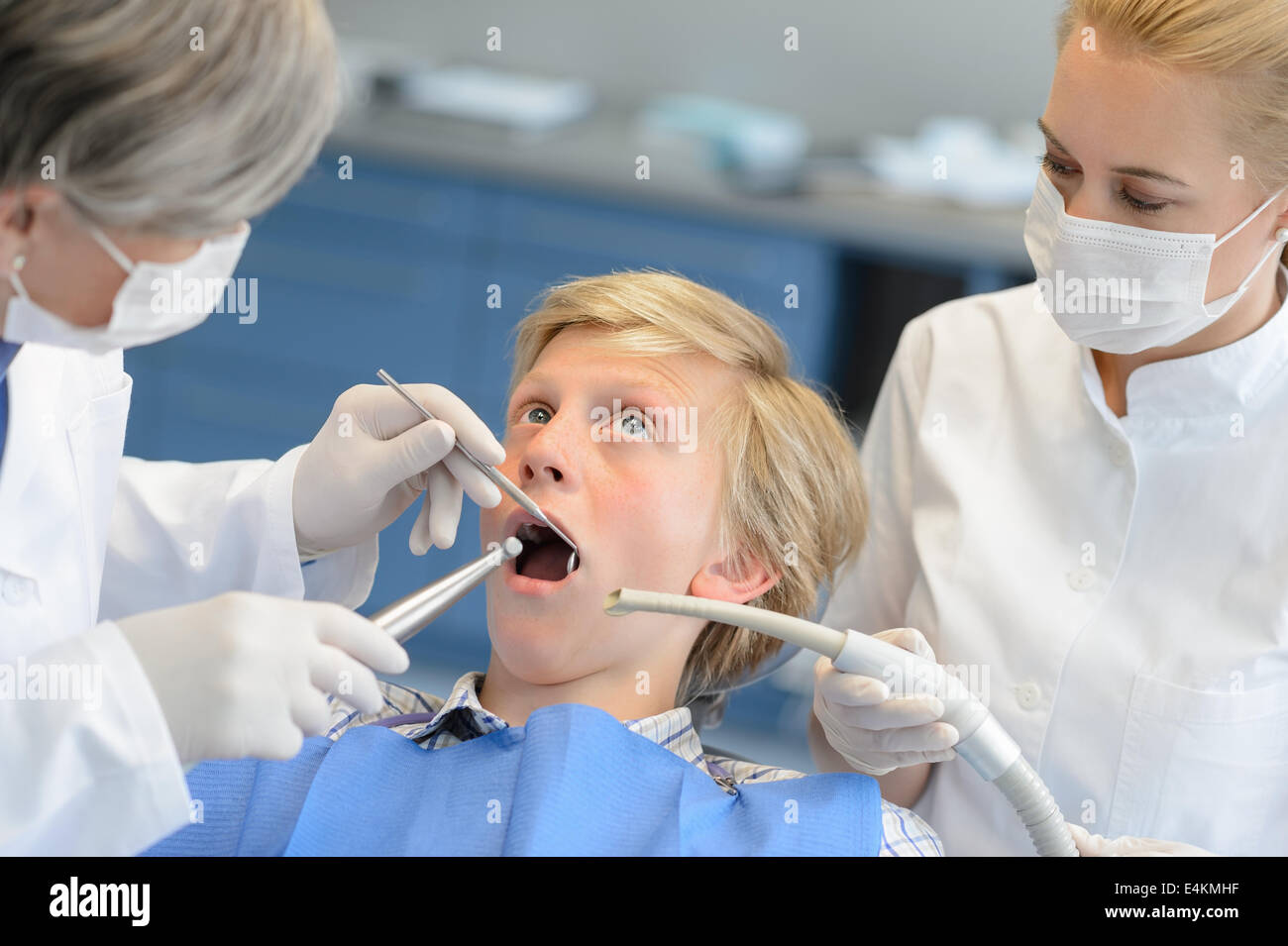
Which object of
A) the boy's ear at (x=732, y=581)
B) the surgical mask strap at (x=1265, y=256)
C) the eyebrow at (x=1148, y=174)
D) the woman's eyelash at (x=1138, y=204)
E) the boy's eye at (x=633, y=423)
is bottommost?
the boy's ear at (x=732, y=581)

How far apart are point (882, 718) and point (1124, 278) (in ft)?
1.75

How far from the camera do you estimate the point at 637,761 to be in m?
1.33

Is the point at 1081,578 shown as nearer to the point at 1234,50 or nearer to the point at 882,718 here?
the point at 882,718

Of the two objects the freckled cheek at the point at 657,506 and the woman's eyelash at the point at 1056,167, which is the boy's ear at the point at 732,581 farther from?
the woman's eyelash at the point at 1056,167

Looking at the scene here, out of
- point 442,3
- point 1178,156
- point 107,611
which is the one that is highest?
point 442,3

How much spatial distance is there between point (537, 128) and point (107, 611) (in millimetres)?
2259

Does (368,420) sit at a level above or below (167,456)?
above

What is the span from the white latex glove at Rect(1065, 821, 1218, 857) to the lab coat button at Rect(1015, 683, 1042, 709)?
18cm

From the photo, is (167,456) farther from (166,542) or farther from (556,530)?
(556,530)

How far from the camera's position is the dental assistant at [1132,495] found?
1249 millimetres

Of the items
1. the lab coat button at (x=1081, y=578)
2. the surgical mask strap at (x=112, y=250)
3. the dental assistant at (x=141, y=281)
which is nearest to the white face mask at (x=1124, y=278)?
the lab coat button at (x=1081, y=578)

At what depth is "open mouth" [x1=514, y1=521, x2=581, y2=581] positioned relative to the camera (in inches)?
58.6

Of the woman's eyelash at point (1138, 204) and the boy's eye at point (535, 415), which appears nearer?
the woman's eyelash at point (1138, 204)

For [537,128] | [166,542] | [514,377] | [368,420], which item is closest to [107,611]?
[166,542]
